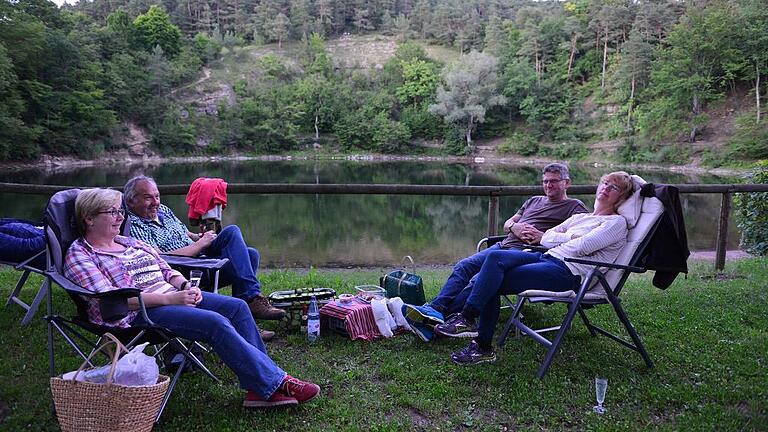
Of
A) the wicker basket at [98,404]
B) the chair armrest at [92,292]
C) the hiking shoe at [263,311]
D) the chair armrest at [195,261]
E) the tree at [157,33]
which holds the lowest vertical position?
the hiking shoe at [263,311]

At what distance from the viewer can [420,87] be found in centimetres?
5306

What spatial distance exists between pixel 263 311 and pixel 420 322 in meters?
1.01

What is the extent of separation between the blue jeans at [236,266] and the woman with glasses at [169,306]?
2.22 ft

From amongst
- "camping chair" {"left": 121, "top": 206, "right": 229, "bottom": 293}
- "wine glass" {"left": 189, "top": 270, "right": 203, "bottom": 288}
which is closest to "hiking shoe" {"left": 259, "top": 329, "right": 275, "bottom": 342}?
"camping chair" {"left": 121, "top": 206, "right": 229, "bottom": 293}

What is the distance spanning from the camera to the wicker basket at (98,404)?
6.18ft

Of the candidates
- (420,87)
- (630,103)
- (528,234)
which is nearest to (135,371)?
(528,234)

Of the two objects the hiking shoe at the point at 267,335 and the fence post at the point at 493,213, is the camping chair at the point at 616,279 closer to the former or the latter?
the hiking shoe at the point at 267,335

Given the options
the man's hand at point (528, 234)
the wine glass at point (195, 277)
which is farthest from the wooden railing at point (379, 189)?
the wine glass at point (195, 277)

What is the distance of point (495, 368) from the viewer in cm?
291

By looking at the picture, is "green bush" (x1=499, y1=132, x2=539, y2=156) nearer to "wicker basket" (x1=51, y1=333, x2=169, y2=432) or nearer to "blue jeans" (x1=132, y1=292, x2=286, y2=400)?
"blue jeans" (x1=132, y1=292, x2=286, y2=400)

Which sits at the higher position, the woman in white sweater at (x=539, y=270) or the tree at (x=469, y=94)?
the tree at (x=469, y=94)

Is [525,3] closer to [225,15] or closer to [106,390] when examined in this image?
[225,15]

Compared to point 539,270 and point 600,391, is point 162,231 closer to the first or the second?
point 539,270

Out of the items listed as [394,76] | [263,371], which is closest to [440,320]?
[263,371]
